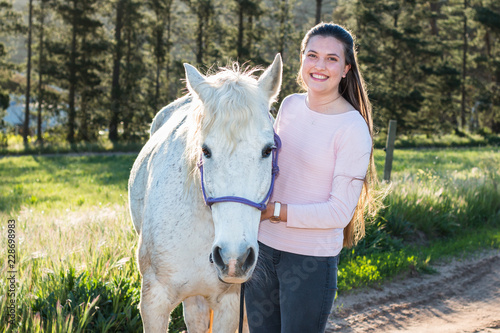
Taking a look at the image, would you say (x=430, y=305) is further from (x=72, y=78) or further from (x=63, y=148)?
(x=72, y=78)

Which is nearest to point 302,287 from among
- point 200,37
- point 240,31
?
point 240,31

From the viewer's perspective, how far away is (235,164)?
6.41 feet

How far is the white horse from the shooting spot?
1924 mm

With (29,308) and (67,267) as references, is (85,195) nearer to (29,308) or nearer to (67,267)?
(67,267)

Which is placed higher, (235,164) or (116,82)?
(116,82)

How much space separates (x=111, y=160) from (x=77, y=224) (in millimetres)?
12979

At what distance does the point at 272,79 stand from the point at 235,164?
0.59 m

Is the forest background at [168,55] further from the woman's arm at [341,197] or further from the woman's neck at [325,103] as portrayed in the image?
the woman's arm at [341,197]

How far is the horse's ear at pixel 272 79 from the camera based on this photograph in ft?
7.47

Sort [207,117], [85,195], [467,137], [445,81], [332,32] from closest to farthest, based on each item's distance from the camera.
Result: [207,117], [332,32], [85,195], [467,137], [445,81]

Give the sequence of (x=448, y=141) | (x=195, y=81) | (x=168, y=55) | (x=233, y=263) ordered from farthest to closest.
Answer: (x=168, y=55) < (x=448, y=141) < (x=195, y=81) < (x=233, y=263)

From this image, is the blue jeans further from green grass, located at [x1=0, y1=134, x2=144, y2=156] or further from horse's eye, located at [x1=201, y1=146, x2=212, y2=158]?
green grass, located at [x1=0, y1=134, x2=144, y2=156]

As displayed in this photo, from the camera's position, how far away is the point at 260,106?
6.98 ft

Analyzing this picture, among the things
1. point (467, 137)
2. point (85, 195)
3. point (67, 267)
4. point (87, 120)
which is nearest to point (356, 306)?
point (67, 267)
